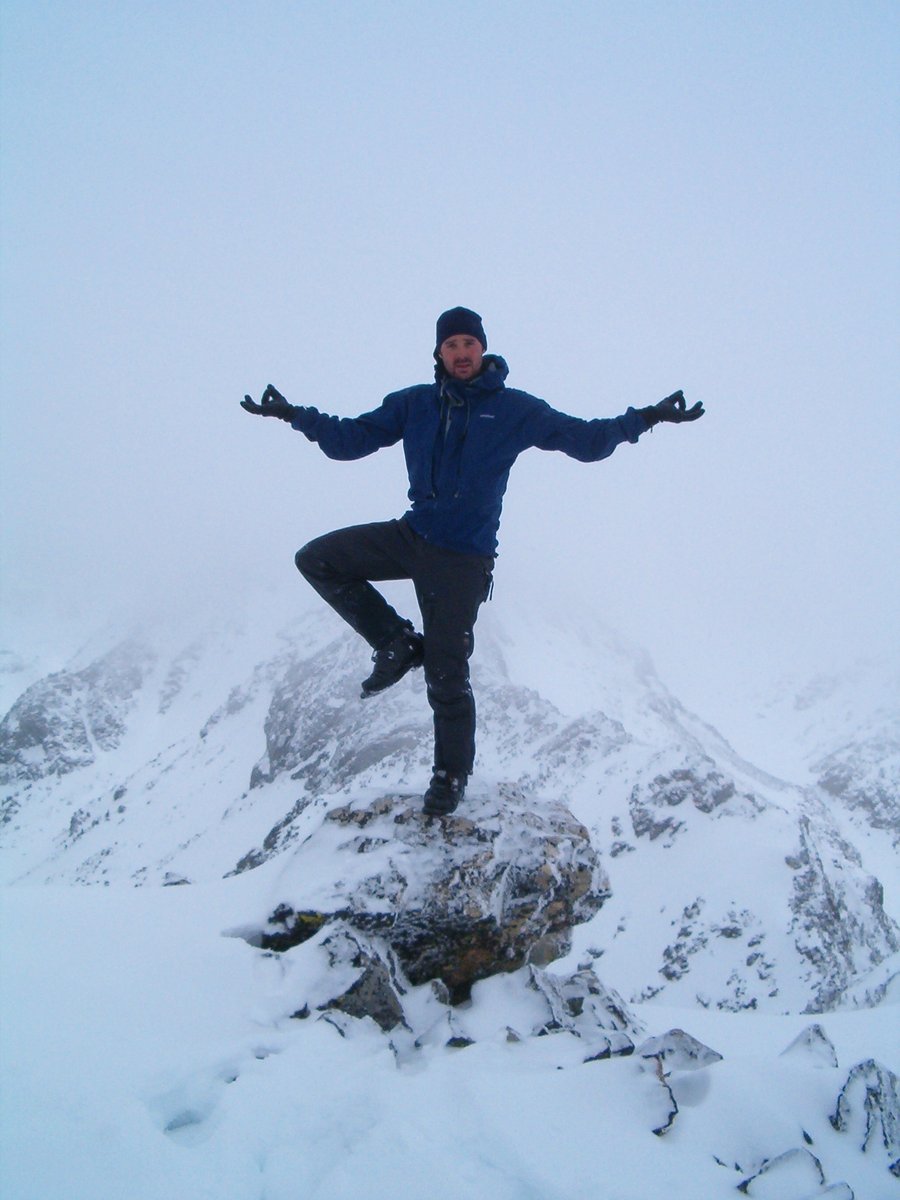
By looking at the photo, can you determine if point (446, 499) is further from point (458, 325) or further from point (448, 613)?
point (458, 325)

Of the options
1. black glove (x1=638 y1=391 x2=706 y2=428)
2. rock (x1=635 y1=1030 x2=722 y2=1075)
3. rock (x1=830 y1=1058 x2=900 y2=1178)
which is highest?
black glove (x1=638 y1=391 x2=706 y2=428)

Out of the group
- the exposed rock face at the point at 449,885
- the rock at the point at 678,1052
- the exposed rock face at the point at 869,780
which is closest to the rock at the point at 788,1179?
the rock at the point at 678,1052

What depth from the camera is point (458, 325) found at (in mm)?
5617

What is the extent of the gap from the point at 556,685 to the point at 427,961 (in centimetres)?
11395

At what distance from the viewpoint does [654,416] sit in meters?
5.03

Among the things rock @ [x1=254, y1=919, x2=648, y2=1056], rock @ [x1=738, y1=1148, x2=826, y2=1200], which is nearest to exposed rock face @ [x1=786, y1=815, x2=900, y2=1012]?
rock @ [x1=254, y1=919, x2=648, y2=1056]

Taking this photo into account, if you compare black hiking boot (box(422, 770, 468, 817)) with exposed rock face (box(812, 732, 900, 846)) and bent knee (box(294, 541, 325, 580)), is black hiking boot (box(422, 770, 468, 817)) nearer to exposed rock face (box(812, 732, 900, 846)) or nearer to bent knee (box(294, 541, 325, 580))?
bent knee (box(294, 541, 325, 580))

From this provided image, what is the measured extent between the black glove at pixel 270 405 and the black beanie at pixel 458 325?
1.37 m

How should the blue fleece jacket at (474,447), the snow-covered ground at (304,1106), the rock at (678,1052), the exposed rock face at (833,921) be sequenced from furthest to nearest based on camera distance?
the exposed rock face at (833,921), the blue fleece jacket at (474,447), the rock at (678,1052), the snow-covered ground at (304,1106)

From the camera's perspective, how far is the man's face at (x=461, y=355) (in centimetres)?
557

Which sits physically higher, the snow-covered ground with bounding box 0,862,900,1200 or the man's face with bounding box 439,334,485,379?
the man's face with bounding box 439,334,485,379

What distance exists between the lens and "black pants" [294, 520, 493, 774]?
5.60 metres

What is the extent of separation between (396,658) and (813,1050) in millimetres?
4005

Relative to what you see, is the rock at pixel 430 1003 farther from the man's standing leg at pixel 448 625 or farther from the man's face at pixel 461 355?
the man's face at pixel 461 355
